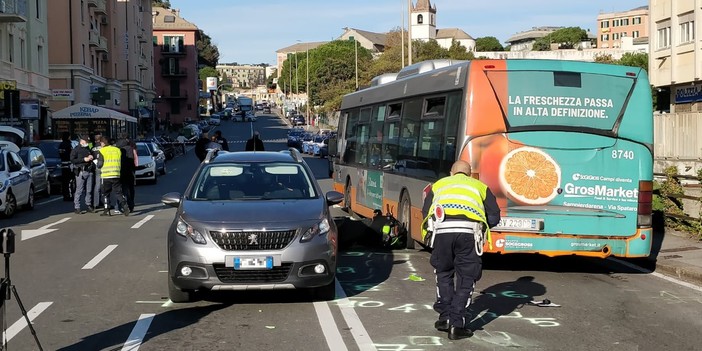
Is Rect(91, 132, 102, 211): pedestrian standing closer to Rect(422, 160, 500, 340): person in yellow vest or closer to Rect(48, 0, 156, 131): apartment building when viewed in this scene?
Rect(422, 160, 500, 340): person in yellow vest

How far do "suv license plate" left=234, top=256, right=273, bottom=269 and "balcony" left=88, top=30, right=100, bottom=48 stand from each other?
57.4 m

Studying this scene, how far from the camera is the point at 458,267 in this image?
746 centimetres

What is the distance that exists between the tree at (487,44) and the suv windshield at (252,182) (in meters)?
179

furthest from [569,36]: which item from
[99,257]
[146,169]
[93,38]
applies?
[99,257]

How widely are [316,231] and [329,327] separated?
1.22m

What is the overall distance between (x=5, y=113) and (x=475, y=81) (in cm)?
2526

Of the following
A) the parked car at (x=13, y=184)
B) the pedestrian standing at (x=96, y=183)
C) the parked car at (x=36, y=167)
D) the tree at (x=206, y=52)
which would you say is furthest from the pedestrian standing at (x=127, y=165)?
the tree at (x=206, y=52)

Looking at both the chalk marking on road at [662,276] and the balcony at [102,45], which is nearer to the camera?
the chalk marking on road at [662,276]

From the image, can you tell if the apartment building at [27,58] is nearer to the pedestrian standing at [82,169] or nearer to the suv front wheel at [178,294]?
the pedestrian standing at [82,169]

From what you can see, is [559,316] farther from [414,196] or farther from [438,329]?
[414,196]

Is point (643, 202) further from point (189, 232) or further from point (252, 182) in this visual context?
point (189, 232)

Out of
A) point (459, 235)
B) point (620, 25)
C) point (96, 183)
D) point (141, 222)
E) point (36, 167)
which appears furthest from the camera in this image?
point (620, 25)

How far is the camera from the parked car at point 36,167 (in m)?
23.2

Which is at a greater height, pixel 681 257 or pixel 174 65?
pixel 174 65
